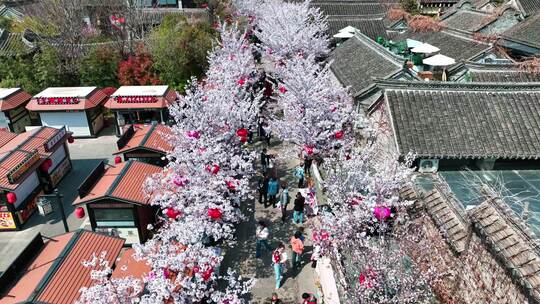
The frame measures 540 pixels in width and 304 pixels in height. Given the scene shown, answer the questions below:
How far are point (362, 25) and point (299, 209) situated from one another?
3337cm

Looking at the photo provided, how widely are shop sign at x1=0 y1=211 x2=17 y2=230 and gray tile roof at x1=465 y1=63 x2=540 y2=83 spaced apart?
25.1 meters

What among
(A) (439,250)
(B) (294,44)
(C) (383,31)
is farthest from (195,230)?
(C) (383,31)

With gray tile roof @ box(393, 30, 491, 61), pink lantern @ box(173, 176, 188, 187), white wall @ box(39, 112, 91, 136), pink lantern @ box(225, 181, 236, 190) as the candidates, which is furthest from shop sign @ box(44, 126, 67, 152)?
gray tile roof @ box(393, 30, 491, 61)

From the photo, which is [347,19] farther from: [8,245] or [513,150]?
[8,245]

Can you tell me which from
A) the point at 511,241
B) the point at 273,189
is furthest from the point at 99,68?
the point at 511,241

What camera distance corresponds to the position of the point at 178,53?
3138cm

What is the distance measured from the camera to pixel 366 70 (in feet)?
85.3

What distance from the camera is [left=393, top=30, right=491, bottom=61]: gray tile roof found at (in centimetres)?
2838

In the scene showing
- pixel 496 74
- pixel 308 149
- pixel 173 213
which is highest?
pixel 496 74

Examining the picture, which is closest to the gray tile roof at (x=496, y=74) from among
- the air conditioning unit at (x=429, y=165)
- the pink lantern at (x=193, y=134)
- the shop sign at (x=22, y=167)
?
the air conditioning unit at (x=429, y=165)

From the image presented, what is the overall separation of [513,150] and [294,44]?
2304cm

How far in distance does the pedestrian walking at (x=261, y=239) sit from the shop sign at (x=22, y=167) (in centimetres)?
1088

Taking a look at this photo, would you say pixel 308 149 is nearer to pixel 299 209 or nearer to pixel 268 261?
pixel 299 209

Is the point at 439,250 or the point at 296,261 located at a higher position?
the point at 439,250
